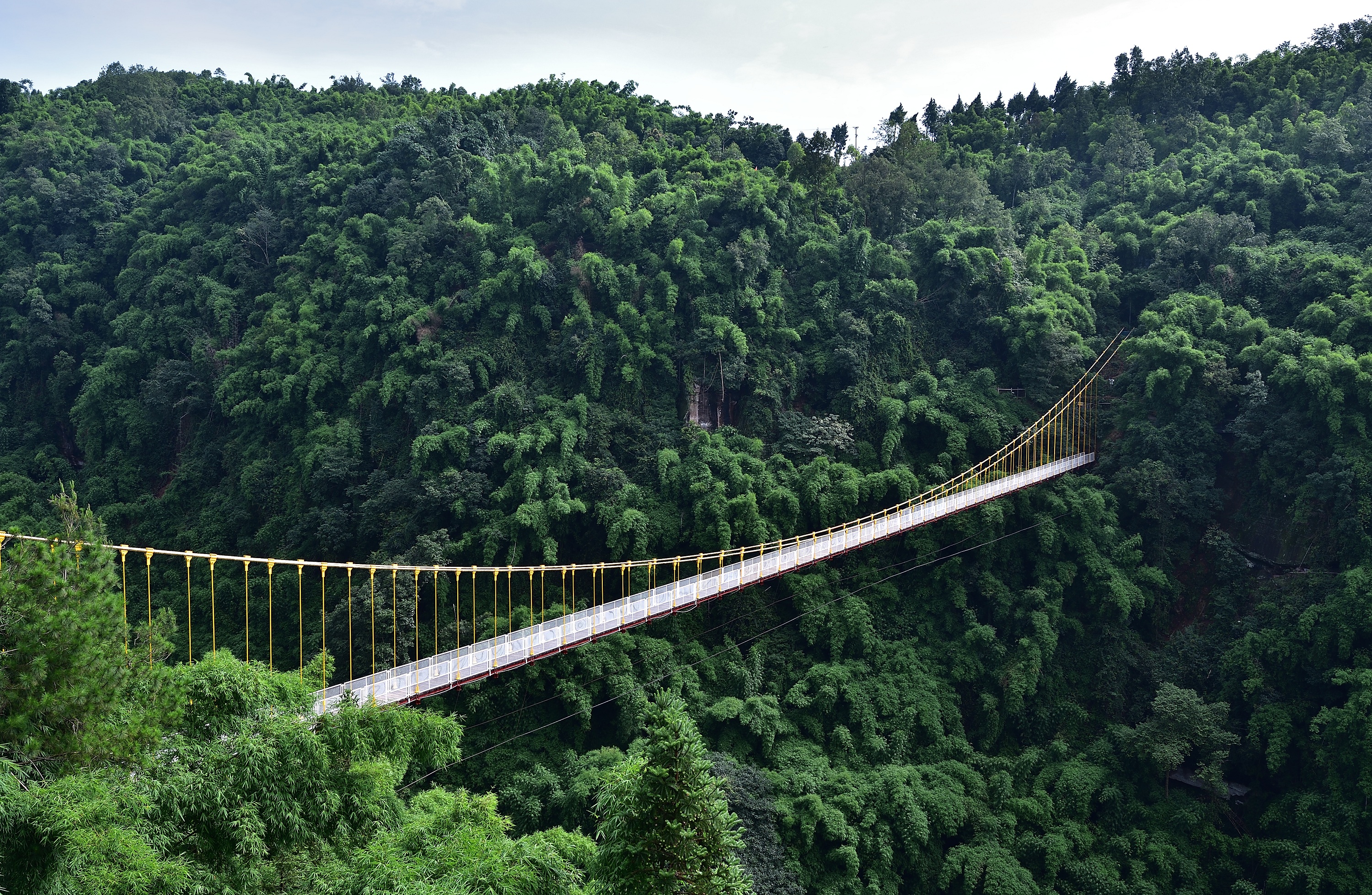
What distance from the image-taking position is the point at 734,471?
632 inches

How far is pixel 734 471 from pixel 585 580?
9.69ft

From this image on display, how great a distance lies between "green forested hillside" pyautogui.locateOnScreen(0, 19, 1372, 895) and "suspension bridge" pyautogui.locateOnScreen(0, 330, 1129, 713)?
1.21 ft

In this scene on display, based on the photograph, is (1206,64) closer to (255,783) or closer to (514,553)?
(514,553)

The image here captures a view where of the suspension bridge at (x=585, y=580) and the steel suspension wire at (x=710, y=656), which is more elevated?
the suspension bridge at (x=585, y=580)

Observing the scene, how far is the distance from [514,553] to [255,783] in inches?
332

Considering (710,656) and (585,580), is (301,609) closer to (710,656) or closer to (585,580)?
(585,580)

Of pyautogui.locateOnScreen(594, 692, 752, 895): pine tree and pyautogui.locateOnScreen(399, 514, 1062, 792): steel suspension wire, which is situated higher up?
pyautogui.locateOnScreen(594, 692, 752, 895): pine tree

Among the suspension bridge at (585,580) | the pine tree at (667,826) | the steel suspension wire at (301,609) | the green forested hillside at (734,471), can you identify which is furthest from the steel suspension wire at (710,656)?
the pine tree at (667,826)

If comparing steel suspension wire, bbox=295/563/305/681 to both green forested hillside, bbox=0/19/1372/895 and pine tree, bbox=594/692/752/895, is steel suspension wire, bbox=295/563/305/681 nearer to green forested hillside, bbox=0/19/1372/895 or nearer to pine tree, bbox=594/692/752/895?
green forested hillside, bbox=0/19/1372/895

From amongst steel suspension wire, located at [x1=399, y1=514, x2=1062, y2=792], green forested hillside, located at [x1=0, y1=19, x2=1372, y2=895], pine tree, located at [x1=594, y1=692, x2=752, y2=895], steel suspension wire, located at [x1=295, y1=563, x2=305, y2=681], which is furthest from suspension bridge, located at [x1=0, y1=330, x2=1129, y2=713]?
pine tree, located at [x1=594, y1=692, x2=752, y2=895]

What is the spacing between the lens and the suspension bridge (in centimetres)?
1089

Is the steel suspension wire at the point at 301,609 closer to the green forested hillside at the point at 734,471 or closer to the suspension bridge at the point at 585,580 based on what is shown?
the suspension bridge at the point at 585,580

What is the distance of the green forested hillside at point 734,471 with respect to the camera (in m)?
10.7

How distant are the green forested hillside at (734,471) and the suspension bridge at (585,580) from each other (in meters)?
0.37
